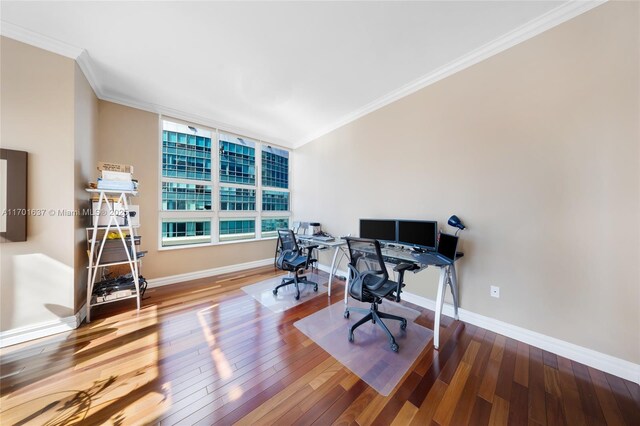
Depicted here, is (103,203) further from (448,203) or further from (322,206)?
(448,203)

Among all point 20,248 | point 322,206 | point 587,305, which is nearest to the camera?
point 587,305

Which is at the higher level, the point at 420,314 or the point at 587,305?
the point at 587,305

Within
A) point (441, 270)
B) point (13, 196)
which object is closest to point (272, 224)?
point (13, 196)

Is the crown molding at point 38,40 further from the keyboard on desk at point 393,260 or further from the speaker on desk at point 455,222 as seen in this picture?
the speaker on desk at point 455,222

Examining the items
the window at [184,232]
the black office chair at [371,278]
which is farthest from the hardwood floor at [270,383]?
the window at [184,232]

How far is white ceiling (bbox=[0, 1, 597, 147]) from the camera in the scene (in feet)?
5.71

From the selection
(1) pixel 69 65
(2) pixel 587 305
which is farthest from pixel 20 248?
(2) pixel 587 305

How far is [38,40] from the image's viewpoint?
1959 mm

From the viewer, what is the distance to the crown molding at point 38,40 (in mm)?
1851

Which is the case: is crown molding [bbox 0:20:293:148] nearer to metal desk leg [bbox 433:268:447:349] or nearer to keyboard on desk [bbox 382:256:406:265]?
keyboard on desk [bbox 382:256:406:265]

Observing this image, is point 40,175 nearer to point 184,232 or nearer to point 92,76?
point 92,76

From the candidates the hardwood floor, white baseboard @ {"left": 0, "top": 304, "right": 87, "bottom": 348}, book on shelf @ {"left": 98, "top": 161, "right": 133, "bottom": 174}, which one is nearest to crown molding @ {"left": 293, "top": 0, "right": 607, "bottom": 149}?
the hardwood floor

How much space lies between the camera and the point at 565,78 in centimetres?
177

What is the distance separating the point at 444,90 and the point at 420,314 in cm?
281
